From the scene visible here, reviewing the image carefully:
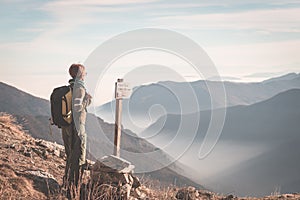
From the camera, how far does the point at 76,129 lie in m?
9.05

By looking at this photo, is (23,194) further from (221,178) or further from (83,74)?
(221,178)

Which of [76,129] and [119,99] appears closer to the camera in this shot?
[76,129]

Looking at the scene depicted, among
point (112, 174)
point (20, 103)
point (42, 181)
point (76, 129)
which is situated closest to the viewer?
point (76, 129)

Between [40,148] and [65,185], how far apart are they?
4542 millimetres

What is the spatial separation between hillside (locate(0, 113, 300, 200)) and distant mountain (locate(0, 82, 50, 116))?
348ft

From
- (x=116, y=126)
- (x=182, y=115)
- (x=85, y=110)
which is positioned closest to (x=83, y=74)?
(x=85, y=110)

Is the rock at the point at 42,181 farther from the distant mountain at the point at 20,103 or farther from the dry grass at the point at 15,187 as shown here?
the distant mountain at the point at 20,103

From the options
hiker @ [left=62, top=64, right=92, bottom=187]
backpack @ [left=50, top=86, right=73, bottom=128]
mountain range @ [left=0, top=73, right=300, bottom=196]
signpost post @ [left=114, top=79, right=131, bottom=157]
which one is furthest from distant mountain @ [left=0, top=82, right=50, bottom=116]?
backpack @ [left=50, top=86, right=73, bottom=128]

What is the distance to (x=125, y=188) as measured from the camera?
9.50 meters

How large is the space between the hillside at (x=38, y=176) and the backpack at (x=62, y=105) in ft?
4.29

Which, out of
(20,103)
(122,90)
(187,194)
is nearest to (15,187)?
(122,90)

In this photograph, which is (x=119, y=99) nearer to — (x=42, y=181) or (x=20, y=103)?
(x=42, y=181)

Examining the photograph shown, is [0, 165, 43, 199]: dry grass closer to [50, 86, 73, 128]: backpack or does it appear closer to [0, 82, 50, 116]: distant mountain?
[50, 86, 73, 128]: backpack

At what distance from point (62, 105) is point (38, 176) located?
207 centimetres
